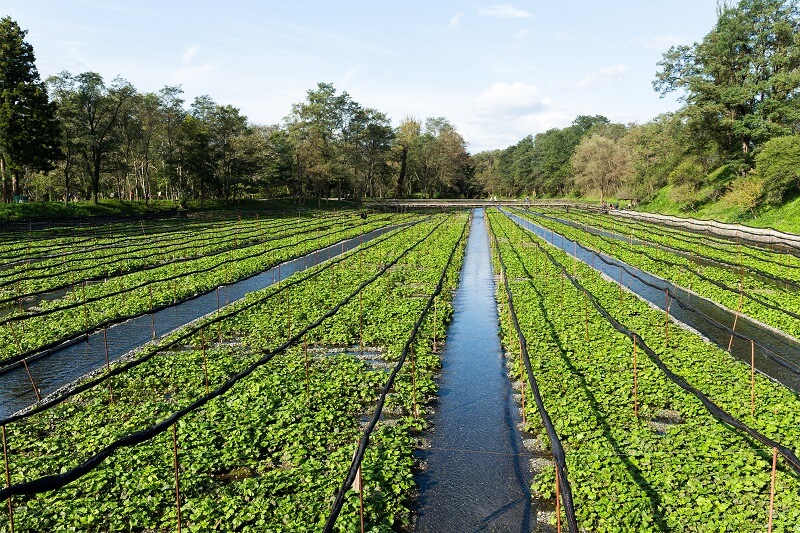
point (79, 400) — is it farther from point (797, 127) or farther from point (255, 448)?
point (797, 127)

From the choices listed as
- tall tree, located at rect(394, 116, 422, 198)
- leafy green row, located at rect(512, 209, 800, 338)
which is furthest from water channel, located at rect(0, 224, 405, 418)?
tall tree, located at rect(394, 116, 422, 198)

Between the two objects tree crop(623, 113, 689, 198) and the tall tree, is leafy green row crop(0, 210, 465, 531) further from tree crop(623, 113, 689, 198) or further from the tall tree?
the tall tree

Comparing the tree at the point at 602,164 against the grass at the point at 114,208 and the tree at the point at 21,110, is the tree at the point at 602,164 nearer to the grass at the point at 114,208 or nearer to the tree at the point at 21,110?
the grass at the point at 114,208

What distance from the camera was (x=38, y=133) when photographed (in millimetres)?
46969

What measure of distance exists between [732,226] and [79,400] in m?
44.2

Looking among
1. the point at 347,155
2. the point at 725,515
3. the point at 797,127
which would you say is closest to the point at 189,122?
the point at 347,155

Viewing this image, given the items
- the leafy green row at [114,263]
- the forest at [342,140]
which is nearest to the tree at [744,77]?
the forest at [342,140]

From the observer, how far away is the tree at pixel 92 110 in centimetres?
5328

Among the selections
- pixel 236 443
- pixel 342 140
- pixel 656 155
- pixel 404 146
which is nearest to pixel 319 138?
pixel 342 140

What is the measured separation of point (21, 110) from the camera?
153 feet

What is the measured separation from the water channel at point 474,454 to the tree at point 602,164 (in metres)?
72.6

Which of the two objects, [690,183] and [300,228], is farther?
[690,183]

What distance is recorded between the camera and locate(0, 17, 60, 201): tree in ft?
151

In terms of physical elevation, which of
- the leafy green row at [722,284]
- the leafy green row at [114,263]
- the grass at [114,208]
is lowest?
the leafy green row at [722,284]
